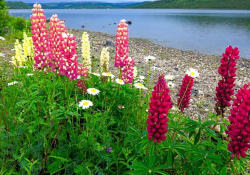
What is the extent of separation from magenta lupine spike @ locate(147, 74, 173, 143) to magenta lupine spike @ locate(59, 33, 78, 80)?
252 cm

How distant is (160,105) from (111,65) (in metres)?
10.4

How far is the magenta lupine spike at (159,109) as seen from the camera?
8.01 ft

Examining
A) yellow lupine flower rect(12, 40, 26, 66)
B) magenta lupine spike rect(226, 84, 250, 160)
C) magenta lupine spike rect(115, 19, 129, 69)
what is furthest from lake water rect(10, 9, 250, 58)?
magenta lupine spike rect(226, 84, 250, 160)

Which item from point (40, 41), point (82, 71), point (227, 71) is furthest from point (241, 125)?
point (40, 41)

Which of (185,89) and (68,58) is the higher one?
(68,58)

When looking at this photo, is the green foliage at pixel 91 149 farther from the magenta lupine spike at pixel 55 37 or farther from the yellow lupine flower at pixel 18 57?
the yellow lupine flower at pixel 18 57

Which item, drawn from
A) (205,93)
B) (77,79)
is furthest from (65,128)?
(205,93)

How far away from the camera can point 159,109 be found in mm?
2449

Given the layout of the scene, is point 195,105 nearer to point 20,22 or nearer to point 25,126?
point 25,126

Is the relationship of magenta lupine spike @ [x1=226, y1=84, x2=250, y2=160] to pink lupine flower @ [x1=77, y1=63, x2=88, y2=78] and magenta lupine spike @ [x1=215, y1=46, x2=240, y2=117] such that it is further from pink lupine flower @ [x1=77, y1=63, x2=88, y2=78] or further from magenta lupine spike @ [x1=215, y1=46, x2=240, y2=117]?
pink lupine flower @ [x1=77, y1=63, x2=88, y2=78]

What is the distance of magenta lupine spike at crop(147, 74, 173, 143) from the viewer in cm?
244

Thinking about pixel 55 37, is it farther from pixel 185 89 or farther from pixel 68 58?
pixel 185 89

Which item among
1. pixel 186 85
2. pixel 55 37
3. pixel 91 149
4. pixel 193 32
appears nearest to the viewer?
pixel 91 149

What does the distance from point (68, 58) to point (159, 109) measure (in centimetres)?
281
